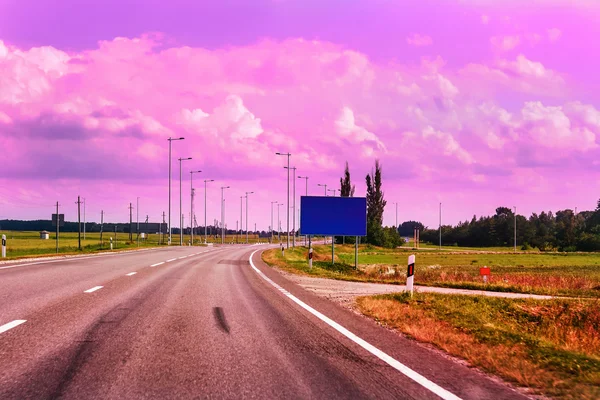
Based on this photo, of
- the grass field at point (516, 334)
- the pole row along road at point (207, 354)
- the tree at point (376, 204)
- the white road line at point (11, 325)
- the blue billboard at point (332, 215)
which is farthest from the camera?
the tree at point (376, 204)

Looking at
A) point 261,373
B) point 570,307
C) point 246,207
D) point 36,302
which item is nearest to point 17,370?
point 261,373

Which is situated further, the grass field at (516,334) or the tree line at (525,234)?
the tree line at (525,234)

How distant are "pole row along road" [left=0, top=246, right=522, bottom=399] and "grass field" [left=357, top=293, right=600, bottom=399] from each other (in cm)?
46

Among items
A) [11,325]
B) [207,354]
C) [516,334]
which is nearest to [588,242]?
[516,334]

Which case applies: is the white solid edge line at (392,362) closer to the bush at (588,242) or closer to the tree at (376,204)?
the tree at (376,204)

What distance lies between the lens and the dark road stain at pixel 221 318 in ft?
27.2

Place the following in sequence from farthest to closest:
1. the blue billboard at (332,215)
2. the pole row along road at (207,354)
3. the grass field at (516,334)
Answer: the blue billboard at (332,215), the grass field at (516,334), the pole row along road at (207,354)

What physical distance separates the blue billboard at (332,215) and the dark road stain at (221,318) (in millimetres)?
21844

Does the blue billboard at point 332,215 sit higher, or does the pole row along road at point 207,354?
the blue billboard at point 332,215

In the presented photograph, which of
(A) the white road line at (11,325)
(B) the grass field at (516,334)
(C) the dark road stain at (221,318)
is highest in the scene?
(A) the white road line at (11,325)

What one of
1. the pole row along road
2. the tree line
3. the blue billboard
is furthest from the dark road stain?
the tree line

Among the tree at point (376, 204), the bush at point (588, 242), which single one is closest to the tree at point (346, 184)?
the tree at point (376, 204)

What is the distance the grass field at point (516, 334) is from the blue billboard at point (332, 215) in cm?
1666

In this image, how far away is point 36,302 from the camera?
34.0 feet
